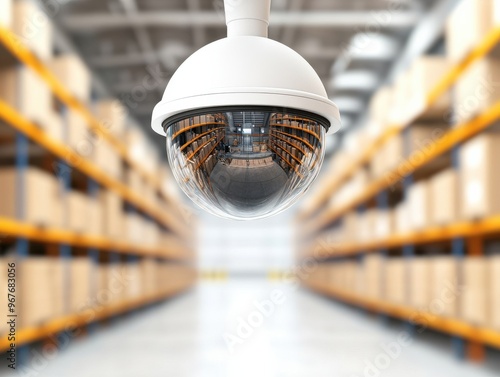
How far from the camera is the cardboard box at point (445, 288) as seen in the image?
3748 millimetres

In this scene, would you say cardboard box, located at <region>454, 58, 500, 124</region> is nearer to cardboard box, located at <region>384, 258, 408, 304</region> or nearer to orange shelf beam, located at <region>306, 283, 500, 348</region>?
orange shelf beam, located at <region>306, 283, 500, 348</region>

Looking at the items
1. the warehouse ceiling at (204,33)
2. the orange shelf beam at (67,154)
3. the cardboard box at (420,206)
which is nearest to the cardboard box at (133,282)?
the orange shelf beam at (67,154)

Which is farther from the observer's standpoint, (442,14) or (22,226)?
(442,14)

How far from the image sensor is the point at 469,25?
3.45 meters

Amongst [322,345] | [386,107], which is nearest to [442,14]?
[386,107]

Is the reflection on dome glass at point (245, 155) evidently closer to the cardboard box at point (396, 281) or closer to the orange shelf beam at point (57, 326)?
the orange shelf beam at point (57, 326)

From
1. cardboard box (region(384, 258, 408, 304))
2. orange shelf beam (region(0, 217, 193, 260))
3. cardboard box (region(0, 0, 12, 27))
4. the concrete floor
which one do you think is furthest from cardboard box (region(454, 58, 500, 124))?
orange shelf beam (region(0, 217, 193, 260))

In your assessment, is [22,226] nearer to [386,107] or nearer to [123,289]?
[123,289]

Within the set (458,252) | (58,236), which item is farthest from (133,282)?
(458,252)

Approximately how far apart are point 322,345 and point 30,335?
2.37 m

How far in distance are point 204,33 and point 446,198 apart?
3480 mm

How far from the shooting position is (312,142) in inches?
28.6

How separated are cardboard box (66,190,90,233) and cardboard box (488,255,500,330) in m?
3.20

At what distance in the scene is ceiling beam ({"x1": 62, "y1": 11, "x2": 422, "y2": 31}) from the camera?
216 inches
